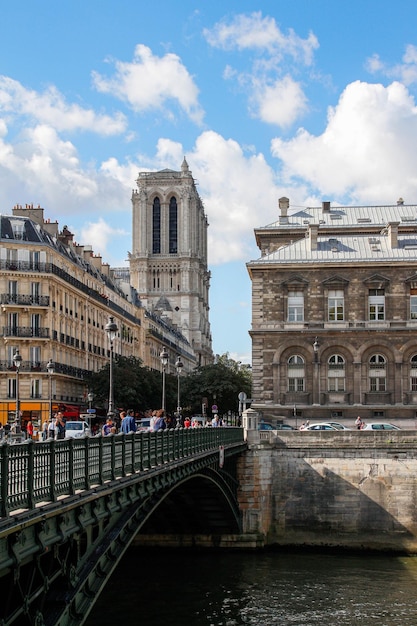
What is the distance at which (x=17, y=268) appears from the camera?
6531cm

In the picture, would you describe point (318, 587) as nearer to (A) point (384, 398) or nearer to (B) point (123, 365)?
(A) point (384, 398)

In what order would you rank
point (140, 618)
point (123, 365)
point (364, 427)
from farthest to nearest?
1. point (123, 365)
2. point (364, 427)
3. point (140, 618)

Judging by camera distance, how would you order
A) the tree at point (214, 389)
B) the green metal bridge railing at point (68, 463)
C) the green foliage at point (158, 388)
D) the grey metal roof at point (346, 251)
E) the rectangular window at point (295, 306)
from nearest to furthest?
the green metal bridge railing at point (68, 463)
the rectangular window at point (295, 306)
the grey metal roof at point (346, 251)
the green foliage at point (158, 388)
the tree at point (214, 389)

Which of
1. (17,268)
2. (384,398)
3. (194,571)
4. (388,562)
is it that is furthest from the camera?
(17,268)

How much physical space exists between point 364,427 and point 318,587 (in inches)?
693

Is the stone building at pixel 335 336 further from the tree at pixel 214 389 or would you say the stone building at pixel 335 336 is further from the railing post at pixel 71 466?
the railing post at pixel 71 466

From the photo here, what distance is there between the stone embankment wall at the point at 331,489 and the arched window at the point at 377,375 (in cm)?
980

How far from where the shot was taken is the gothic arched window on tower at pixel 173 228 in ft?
595

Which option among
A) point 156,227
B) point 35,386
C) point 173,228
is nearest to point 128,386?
point 35,386

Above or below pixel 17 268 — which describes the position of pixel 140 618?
below

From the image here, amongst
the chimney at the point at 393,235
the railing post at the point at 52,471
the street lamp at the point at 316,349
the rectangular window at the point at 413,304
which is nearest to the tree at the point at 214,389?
the street lamp at the point at 316,349

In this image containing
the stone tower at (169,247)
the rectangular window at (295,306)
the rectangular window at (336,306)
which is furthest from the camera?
the stone tower at (169,247)

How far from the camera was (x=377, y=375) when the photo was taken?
194 feet

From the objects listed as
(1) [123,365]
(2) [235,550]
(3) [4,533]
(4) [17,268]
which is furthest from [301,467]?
(3) [4,533]
